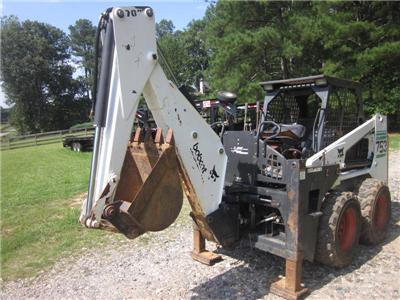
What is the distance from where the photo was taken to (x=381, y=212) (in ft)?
18.5

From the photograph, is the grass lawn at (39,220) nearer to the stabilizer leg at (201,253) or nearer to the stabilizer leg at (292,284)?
the stabilizer leg at (201,253)

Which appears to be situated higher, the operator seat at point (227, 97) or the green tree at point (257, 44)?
the green tree at point (257, 44)

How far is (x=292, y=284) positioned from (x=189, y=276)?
1.22 meters

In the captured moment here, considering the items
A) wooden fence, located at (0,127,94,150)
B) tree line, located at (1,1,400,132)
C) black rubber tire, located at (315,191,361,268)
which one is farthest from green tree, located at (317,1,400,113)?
wooden fence, located at (0,127,94,150)

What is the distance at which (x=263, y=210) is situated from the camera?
4.82 meters

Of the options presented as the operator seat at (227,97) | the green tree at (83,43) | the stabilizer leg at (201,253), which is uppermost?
the green tree at (83,43)

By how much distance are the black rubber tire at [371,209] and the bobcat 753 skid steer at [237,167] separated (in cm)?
1

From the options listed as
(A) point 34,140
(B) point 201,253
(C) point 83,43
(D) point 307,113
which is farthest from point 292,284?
(C) point 83,43

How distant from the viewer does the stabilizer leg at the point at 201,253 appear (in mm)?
5090

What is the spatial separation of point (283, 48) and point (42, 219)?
1276 centimetres

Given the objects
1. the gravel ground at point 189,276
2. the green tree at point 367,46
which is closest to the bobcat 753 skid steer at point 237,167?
the gravel ground at point 189,276

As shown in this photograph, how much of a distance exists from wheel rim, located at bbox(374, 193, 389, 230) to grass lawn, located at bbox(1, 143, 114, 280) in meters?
3.91

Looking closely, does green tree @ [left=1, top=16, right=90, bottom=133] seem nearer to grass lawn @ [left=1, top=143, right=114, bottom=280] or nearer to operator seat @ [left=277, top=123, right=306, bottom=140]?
grass lawn @ [left=1, top=143, right=114, bottom=280]

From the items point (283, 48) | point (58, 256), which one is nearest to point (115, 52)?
point (58, 256)
